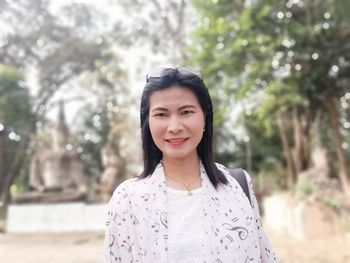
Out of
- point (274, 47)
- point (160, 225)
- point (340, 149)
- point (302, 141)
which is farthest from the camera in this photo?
point (302, 141)

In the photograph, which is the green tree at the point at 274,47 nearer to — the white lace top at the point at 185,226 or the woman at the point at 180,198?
the woman at the point at 180,198

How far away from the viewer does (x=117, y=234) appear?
1.33m

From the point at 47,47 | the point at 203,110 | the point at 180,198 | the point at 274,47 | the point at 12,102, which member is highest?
the point at 47,47

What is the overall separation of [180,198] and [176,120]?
0.25 m

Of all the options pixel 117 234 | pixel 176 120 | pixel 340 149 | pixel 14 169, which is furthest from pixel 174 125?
pixel 14 169

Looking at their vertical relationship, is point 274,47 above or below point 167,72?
above

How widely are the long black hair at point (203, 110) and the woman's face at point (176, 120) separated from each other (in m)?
0.02

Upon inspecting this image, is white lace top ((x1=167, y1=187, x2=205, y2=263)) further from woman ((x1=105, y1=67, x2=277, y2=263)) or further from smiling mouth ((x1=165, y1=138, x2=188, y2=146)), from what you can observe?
smiling mouth ((x1=165, y1=138, x2=188, y2=146))

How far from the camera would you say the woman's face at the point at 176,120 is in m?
1.40

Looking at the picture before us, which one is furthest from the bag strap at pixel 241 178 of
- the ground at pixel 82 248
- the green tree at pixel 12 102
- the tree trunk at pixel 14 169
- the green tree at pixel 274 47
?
the tree trunk at pixel 14 169

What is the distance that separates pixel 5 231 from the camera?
44.6ft

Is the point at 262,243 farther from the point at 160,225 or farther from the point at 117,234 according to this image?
the point at 117,234

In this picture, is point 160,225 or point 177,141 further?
point 177,141

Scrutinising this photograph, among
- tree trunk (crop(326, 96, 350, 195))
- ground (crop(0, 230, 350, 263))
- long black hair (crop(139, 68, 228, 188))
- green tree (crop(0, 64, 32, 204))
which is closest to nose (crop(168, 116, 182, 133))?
long black hair (crop(139, 68, 228, 188))
